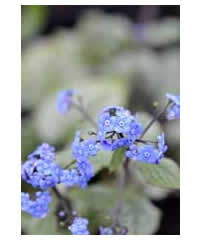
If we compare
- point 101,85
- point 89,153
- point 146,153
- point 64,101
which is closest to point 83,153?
point 89,153

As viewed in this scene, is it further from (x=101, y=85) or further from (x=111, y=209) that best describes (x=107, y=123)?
(x=101, y=85)

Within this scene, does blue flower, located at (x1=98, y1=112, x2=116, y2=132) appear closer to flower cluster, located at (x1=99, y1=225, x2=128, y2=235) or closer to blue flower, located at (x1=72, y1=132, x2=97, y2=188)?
blue flower, located at (x1=72, y1=132, x2=97, y2=188)

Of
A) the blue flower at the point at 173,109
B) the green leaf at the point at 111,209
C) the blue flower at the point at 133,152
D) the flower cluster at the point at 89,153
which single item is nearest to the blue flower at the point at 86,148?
the flower cluster at the point at 89,153

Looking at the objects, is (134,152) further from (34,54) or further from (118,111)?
(34,54)

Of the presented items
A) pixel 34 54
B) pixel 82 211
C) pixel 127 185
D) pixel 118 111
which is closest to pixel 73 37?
pixel 34 54

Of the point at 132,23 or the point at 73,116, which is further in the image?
the point at 132,23

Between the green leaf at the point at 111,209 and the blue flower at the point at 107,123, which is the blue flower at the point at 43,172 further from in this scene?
the green leaf at the point at 111,209

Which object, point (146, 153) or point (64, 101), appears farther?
point (64, 101)
